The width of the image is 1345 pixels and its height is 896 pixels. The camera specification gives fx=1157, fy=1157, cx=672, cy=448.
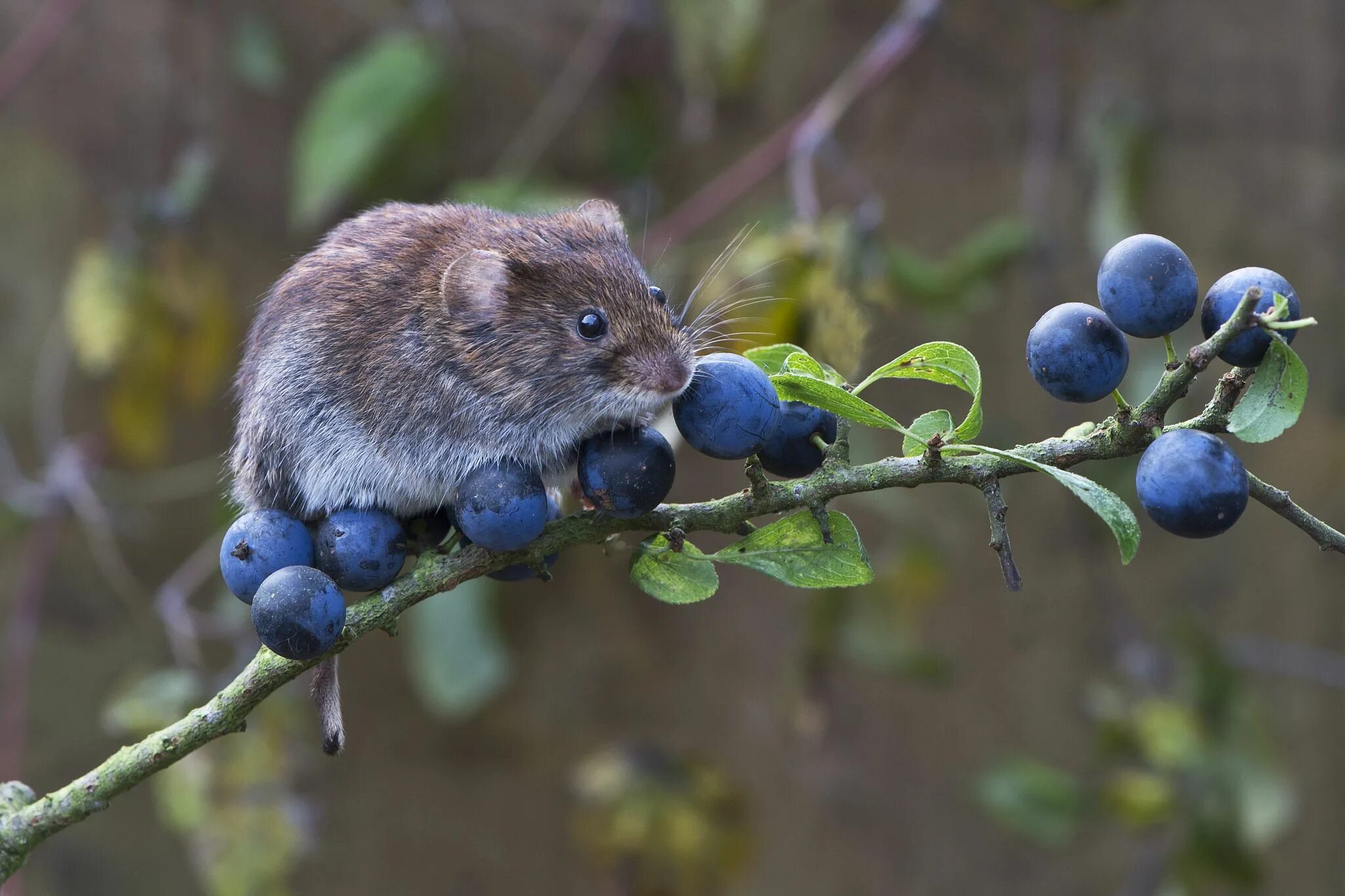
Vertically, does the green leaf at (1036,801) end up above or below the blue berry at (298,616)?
below

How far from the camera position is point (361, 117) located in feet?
6.98

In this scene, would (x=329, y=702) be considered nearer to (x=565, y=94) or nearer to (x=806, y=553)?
(x=806, y=553)

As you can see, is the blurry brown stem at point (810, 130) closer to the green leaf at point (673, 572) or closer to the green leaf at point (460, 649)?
the green leaf at point (460, 649)

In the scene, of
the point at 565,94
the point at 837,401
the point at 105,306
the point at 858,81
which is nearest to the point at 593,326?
the point at 837,401

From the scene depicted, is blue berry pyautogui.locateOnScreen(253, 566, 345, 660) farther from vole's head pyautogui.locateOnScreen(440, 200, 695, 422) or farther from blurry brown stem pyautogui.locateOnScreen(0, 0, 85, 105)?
blurry brown stem pyautogui.locateOnScreen(0, 0, 85, 105)

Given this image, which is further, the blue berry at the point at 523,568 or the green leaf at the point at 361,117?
the green leaf at the point at 361,117

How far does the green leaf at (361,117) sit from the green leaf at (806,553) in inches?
60.3

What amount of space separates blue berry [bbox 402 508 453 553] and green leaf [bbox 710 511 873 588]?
0.26 meters

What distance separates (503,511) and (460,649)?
4.91 feet

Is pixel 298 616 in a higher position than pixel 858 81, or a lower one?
lower

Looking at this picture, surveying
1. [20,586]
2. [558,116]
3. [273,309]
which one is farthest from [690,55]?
[20,586]

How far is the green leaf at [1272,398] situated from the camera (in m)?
0.66

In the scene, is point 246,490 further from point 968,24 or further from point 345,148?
point 968,24

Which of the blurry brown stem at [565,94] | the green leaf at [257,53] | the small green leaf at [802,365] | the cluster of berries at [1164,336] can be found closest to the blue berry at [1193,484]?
the cluster of berries at [1164,336]
